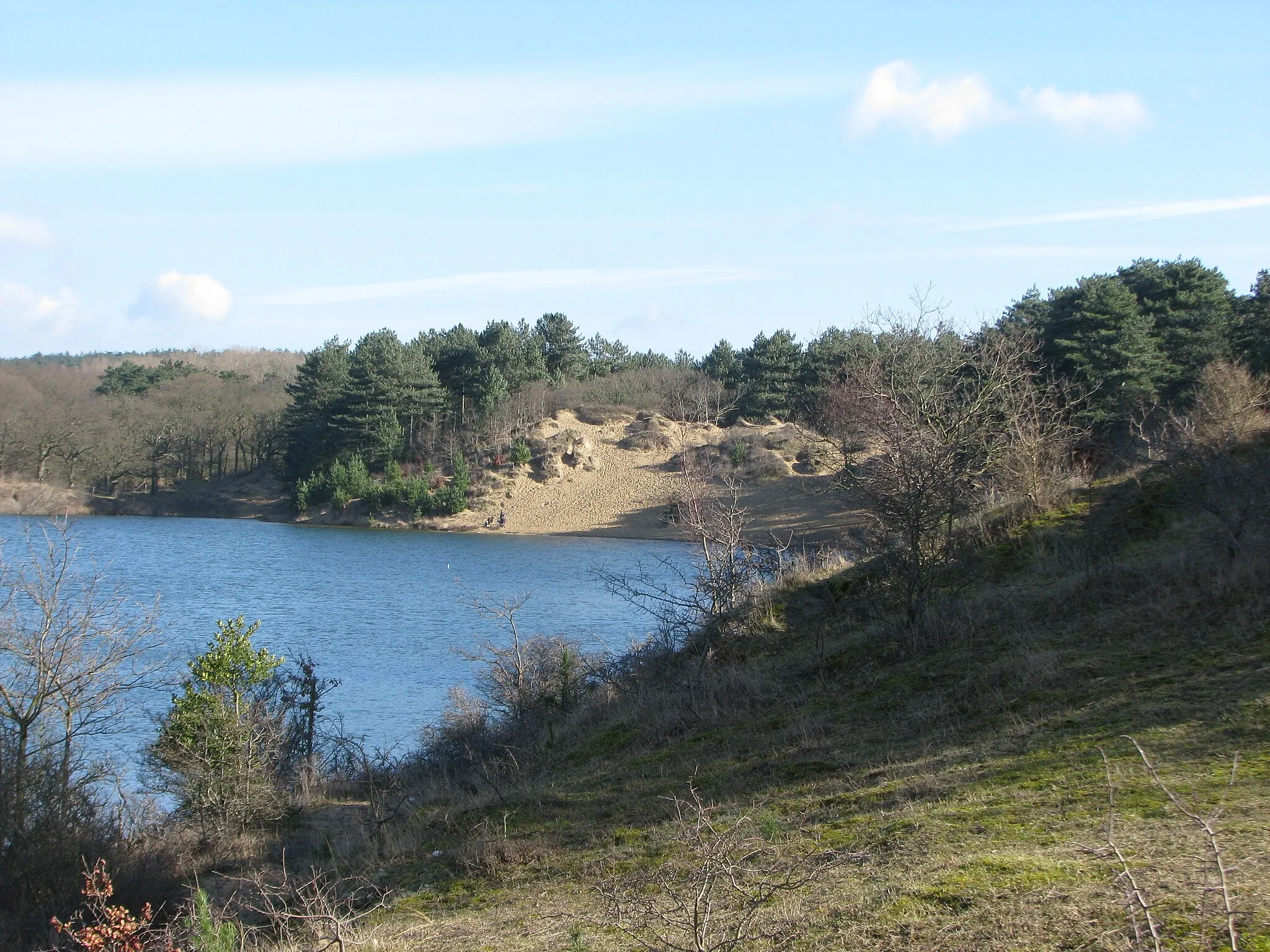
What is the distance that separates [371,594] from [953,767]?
3050 centimetres

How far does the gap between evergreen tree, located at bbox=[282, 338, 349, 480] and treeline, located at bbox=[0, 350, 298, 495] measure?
4939 mm

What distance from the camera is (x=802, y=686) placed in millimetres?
13133

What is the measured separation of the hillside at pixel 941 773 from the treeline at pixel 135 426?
71.4 metres

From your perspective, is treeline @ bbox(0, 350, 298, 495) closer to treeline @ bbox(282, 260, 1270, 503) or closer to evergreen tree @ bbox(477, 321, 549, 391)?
treeline @ bbox(282, 260, 1270, 503)

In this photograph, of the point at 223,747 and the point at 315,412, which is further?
the point at 315,412

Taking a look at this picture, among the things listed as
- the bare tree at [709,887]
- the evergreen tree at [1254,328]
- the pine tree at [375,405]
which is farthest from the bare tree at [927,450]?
the pine tree at [375,405]

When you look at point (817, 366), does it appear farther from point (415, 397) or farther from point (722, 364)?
point (415, 397)

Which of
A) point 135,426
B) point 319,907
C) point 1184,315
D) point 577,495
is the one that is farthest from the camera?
point 135,426

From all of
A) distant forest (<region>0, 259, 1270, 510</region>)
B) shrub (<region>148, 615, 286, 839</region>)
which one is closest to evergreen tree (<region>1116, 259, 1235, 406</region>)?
distant forest (<region>0, 259, 1270, 510</region>)

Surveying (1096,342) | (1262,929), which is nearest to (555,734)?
(1262,929)

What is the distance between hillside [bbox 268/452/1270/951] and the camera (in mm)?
5348

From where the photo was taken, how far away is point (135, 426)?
81688mm

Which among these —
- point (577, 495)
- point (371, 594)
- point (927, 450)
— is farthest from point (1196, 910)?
point (577, 495)

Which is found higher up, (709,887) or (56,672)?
(709,887)
